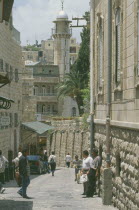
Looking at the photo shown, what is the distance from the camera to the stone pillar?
58.4 ft

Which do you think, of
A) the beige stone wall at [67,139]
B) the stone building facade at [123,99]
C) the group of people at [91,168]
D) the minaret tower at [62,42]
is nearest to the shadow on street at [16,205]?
the stone building facade at [123,99]

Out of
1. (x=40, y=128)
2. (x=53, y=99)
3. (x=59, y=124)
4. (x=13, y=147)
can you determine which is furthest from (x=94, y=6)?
(x=53, y=99)

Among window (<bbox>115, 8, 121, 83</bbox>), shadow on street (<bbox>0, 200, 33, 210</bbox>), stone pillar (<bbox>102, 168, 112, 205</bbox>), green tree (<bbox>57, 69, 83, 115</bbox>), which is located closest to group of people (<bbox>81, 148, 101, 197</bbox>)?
stone pillar (<bbox>102, 168, 112, 205</bbox>)

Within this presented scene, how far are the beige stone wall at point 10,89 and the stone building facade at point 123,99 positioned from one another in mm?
19459

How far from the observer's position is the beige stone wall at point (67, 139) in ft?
182

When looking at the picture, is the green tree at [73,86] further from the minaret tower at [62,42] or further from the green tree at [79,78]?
the minaret tower at [62,42]

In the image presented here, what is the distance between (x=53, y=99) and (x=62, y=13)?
20699 millimetres

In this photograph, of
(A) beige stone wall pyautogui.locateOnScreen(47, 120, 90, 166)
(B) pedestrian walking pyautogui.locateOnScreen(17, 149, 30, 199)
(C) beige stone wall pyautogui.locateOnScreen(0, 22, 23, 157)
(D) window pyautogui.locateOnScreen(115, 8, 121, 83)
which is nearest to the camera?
(D) window pyautogui.locateOnScreen(115, 8, 121, 83)

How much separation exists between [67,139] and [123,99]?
4630 centimetres

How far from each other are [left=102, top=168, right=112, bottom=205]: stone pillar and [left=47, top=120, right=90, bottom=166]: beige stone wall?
34952 millimetres

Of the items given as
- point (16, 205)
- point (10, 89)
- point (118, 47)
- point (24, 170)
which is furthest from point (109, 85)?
point (10, 89)

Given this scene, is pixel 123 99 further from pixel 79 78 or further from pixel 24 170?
pixel 79 78

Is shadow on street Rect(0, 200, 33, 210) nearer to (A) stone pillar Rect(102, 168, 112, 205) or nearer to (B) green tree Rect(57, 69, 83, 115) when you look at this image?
(A) stone pillar Rect(102, 168, 112, 205)

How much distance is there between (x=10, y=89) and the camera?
43.5 meters
